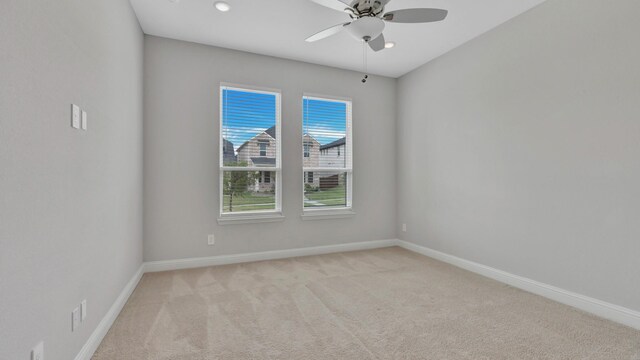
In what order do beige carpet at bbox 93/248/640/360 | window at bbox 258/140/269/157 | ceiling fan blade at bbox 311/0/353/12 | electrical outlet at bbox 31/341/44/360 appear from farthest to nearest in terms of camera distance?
window at bbox 258/140/269/157, ceiling fan blade at bbox 311/0/353/12, beige carpet at bbox 93/248/640/360, electrical outlet at bbox 31/341/44/360

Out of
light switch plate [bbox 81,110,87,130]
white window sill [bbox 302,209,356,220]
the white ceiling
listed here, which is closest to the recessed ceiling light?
the white ceiling

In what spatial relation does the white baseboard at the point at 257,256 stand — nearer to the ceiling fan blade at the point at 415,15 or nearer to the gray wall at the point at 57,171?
the gray wall at the point at 57,171

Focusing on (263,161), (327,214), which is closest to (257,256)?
(327,214)

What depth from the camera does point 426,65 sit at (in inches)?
164

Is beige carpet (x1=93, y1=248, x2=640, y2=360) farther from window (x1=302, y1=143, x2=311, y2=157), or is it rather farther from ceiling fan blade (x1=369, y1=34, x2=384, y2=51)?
ceiling fan blade (x1=369, y1=34, x2=384, y2=51)

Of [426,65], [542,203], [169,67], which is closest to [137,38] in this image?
[169,67]

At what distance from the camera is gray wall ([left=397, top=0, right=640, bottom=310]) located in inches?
88.7

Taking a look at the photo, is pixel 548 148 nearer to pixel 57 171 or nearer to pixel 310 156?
pixel 310 156

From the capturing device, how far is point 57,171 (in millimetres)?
1436

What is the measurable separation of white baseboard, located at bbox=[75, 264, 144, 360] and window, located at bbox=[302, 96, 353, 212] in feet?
7.46

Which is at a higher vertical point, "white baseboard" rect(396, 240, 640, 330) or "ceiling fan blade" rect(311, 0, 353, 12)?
"ceiling fan blade" rect(311, 0, 353, 12)

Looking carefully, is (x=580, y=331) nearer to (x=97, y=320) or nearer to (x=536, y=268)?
(x=536, y=268)

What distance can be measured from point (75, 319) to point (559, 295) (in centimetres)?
372

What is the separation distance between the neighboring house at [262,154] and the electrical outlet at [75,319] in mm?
2443
